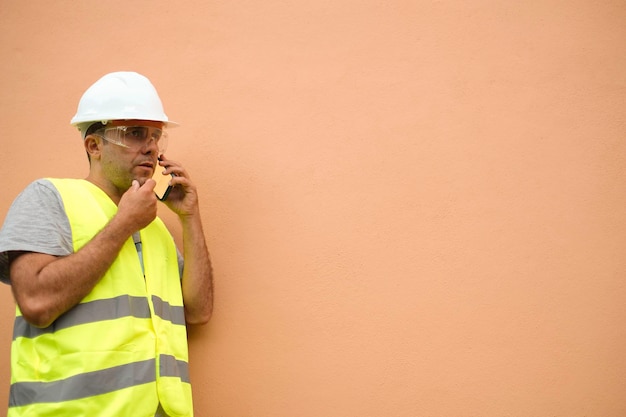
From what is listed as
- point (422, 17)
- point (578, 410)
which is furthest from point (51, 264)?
point (578, 410)

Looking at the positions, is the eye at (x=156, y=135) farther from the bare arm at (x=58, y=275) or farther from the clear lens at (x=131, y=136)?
the bare arm at (x=58, y=275)

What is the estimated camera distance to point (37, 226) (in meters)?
1.62

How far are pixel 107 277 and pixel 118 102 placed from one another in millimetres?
550

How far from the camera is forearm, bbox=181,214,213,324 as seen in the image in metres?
2.00

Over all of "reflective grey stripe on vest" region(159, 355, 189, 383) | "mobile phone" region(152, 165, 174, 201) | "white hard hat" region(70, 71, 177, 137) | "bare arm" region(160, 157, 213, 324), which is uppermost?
"white hard hat" region(70, 71, 177, 137)

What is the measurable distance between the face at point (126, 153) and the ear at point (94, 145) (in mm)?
15

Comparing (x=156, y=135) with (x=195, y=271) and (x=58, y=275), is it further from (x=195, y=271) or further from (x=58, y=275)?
(x=58, y=275)

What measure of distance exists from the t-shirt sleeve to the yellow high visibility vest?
3 cm

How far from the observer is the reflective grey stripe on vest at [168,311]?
1822 mm

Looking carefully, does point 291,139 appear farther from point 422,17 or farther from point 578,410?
point 578,410

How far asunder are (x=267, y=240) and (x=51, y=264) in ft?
2.50

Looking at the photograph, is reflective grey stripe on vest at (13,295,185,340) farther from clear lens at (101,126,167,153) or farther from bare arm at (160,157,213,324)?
clear lens at (101,126,167,153)

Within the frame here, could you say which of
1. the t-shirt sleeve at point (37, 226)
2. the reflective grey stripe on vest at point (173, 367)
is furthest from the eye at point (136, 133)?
the reflective grey stripe on vest at point (173, 367)

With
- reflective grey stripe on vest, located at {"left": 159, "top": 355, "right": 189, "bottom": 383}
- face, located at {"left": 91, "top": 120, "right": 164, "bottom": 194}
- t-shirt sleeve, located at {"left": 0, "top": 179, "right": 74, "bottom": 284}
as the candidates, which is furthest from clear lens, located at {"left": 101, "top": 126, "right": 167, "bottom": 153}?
reflective grey stripe on vest, located at {"left": 159, "top": 355, "right": 189, "bottom": 383}
